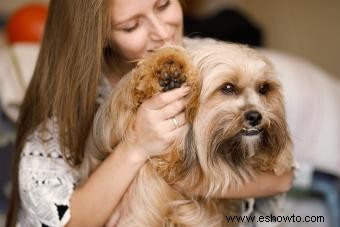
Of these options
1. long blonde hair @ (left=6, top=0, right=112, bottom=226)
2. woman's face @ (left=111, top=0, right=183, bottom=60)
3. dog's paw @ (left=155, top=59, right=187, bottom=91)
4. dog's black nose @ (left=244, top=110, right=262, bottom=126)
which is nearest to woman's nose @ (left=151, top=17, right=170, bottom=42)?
woman's face @ (left=111, top=0, right=183, bottom=60)

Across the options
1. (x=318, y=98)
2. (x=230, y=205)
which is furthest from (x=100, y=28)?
(x=318, y=98)

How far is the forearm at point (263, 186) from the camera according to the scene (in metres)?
1.36

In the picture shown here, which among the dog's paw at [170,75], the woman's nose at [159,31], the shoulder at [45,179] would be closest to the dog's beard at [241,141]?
the dog's paw at [170,75]

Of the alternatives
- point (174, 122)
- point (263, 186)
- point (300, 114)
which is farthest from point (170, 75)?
point (300, 114)

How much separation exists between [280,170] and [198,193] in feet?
0.83

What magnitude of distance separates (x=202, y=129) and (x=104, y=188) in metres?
0.32

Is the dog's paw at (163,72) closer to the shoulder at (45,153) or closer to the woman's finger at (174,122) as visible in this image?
the woman's finger at (174,122)

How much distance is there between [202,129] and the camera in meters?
1.22

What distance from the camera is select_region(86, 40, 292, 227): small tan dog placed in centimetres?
121

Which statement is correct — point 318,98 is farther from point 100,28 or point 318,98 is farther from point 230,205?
point 100,28

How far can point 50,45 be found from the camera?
1.46 metres

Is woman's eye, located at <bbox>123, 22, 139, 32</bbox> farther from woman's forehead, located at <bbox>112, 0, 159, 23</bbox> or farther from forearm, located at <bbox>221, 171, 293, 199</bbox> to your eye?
forearm, located at <bbox>221, 171, 293, 199</bbox>

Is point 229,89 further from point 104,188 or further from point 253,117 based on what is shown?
point 104,188

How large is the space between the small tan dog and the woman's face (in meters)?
0.12
